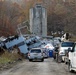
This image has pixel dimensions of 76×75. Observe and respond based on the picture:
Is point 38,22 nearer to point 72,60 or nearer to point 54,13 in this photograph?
point 54,13

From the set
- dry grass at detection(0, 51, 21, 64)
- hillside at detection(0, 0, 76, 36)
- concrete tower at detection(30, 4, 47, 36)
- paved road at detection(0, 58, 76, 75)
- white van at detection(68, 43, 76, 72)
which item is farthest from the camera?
hillside at detection(0, 0, 76, 36)

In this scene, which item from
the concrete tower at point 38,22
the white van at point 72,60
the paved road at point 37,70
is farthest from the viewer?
the concrete tower at point 38,22

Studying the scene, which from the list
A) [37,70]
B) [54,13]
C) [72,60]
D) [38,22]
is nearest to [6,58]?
[37,70]

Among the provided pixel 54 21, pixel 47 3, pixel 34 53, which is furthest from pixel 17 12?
pixel 34 53

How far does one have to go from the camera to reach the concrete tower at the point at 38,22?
8556 cm

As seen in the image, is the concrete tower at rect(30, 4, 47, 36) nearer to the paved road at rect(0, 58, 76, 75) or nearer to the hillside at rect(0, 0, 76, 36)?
the hillside at rect(0, 0, 76, 36)

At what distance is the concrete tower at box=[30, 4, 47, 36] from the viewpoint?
3369 inches

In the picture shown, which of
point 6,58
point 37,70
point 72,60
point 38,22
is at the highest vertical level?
point 38,22

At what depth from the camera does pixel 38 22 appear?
85812 millimetres

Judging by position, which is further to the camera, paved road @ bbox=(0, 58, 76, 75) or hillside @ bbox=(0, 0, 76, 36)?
hillside @ bbox=(0, 0, 76, 36)

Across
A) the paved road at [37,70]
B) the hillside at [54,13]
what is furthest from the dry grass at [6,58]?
the hillside at [54,13]

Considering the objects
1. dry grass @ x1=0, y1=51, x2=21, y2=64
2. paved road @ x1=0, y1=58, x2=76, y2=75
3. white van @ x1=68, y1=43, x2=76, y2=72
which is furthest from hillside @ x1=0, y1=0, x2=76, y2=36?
white van @ x1=68, y1=43, x2=76, y2=72

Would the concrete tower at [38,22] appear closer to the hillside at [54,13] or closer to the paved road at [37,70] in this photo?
the hillside at [54,13]

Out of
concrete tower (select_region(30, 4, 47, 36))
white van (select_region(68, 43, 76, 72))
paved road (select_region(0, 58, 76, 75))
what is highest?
concrete tower (select_region(30, 4, 47, 36))
